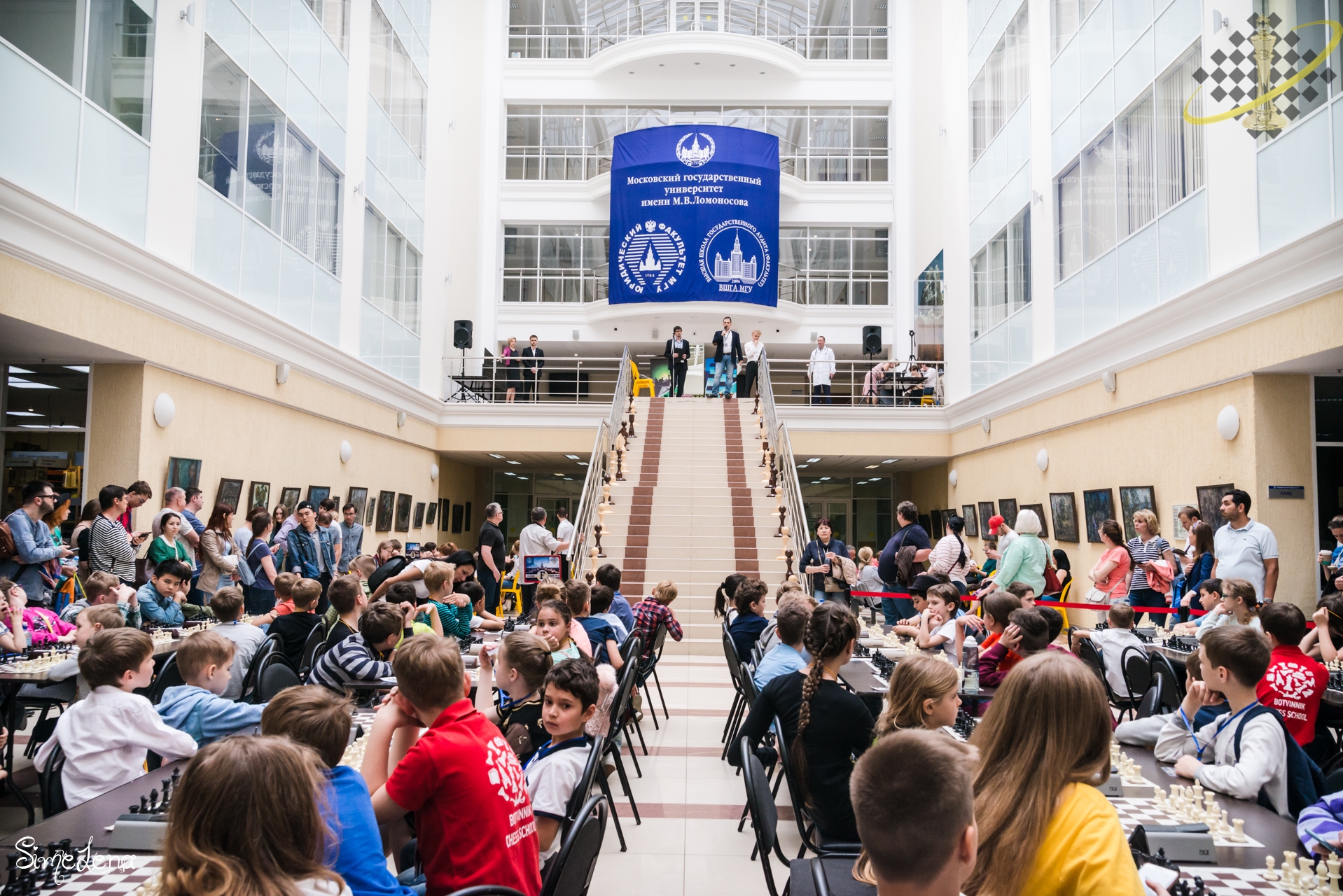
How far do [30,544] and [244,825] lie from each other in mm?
6504

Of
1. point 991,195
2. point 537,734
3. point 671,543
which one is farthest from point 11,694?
point 991,195

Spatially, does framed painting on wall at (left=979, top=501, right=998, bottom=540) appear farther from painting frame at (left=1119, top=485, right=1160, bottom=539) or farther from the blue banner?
the blue banner

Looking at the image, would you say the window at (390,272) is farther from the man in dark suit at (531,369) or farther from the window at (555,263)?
the window at (555,263)

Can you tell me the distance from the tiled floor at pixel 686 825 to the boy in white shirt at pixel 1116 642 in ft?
9.54

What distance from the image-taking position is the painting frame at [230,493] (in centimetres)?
1104

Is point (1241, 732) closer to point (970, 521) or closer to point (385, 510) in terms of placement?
point (970, 521)

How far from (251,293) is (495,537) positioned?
4.59 metres

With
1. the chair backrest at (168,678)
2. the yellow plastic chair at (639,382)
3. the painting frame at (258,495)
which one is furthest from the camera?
the yellow plastic chair at (639,382)

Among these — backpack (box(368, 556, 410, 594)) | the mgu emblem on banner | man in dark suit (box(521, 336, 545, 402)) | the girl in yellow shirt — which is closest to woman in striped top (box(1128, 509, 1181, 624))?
backpack (box(368, 556, 410, 594))

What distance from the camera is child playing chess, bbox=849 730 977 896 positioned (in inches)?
64.2

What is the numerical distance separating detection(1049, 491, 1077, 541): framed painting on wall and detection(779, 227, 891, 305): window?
13193 millimetres

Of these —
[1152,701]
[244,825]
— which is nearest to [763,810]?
[244,825]

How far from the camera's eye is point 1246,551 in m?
7.82

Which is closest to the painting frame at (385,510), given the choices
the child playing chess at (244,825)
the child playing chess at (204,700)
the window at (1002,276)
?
the window at (1002,276)
